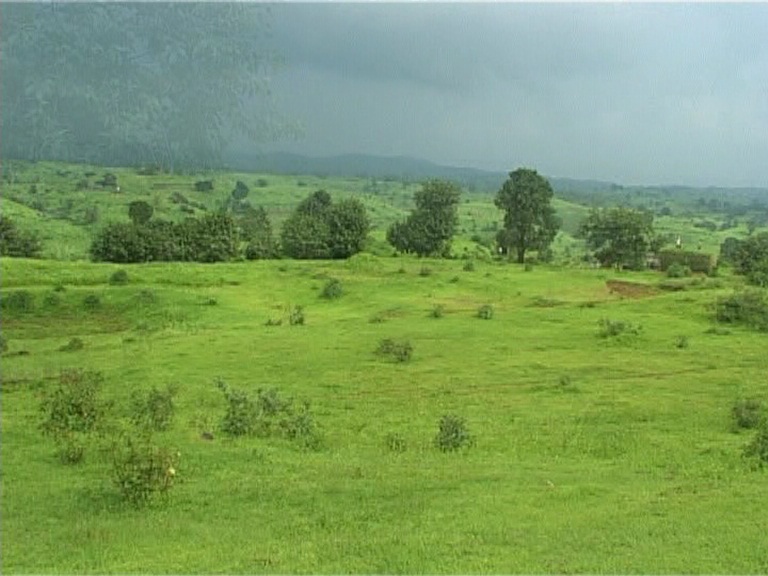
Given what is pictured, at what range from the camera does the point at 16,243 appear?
83.8 metres

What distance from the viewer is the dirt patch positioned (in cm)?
6588

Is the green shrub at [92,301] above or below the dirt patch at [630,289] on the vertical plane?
below

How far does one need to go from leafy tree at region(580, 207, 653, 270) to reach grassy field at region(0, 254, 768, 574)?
106ft

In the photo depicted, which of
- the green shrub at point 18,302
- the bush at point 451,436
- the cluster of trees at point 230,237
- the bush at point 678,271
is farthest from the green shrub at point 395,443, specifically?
the cluster of trees at point 230,237

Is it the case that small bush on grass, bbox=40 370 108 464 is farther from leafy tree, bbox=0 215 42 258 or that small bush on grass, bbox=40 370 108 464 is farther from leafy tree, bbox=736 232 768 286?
leafy tree, bbox=736 232 768 286

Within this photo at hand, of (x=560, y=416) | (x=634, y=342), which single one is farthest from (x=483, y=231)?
(x=560, y=416)

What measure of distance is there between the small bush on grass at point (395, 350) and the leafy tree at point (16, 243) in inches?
2172

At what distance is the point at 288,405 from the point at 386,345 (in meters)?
12.6

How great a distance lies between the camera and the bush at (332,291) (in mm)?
60625

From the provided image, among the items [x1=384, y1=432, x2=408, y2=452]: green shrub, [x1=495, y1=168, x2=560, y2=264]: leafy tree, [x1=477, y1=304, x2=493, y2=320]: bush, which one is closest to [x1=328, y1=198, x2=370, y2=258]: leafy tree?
[x1=495, y1=168, x2=560, y2=264]: leafy tree

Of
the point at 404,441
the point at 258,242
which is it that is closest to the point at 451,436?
the point at 404,441

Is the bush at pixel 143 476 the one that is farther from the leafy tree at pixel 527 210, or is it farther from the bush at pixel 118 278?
the leafy tree at pixel 527 210

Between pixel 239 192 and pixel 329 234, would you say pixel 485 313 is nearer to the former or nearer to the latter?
pixel 329 234

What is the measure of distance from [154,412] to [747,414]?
61.6 feet
